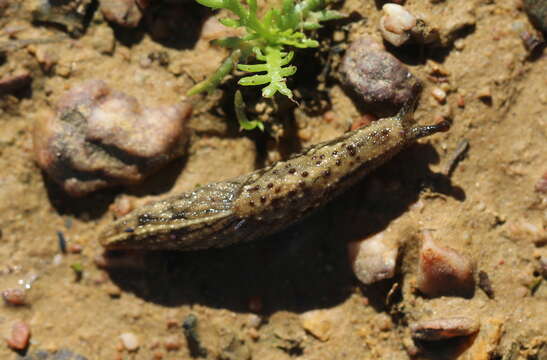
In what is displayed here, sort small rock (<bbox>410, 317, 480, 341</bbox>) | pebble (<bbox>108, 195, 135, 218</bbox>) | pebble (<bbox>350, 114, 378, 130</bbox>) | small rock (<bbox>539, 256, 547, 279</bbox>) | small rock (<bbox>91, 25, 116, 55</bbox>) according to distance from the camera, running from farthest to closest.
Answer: small rock (<bbox>91, 25, 116, 55</bbox>) → pebble (<bbox>108, 195, 135, 218</bbox>) → pebble (<bbox>350, 114, 378, 130</bbox>) → small rock (<bbox>539, 256, 547, 279</bbox>) → small rock (<bbox>410, 317, 480, 341</bbox>)

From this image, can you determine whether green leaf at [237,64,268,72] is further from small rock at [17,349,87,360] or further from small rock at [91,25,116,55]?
small rock at [17,349,87,360]

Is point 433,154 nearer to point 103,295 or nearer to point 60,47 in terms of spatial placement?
point 103,295

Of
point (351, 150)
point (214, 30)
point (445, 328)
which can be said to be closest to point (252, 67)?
point (214, 30)

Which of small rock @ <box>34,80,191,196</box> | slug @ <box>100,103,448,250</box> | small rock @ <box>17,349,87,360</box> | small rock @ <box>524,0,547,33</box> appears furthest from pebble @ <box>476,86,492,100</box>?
small rock @ <box>17,349,87,360</box>

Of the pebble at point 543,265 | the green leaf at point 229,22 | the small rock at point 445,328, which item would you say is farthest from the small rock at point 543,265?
the green leaf at point 229,22

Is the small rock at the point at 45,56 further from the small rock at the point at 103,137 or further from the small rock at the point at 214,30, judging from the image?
the small rock at the point at 214,30

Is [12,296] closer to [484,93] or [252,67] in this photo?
[252,67]

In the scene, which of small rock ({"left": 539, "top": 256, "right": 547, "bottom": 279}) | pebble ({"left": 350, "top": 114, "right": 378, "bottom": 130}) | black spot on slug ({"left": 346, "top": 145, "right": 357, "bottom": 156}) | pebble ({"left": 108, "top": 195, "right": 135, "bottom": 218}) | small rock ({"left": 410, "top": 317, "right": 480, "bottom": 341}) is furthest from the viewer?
pebble ({"left": 108, "top": 195, "right": 135, "bottom": 218})
